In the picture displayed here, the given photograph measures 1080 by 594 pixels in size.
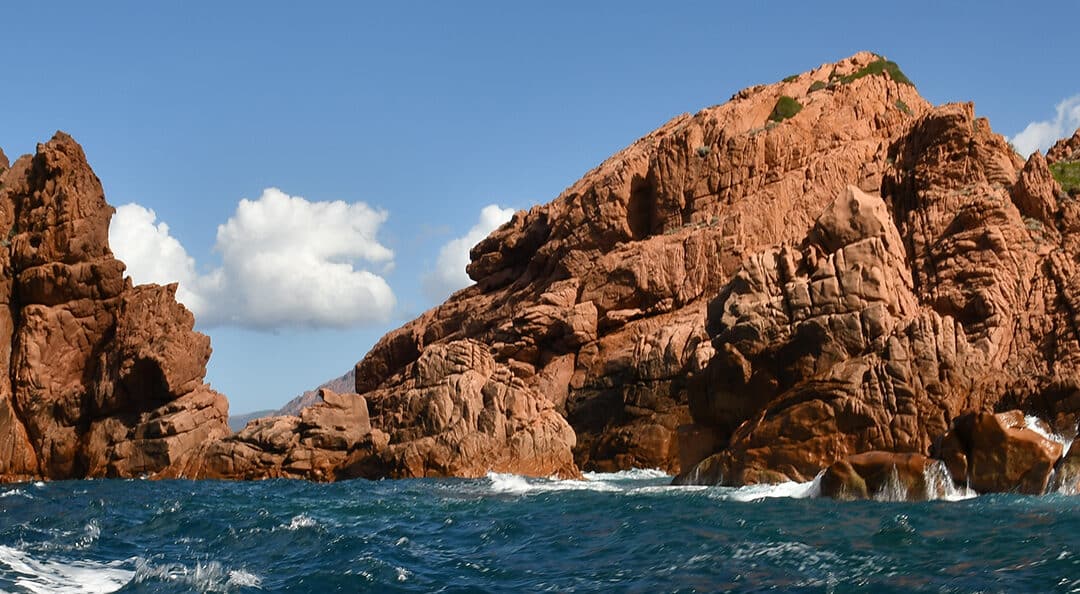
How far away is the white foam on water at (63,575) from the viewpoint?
15938 mm

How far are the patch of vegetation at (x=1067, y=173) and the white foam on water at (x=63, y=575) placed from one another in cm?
3909

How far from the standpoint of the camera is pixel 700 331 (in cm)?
4444

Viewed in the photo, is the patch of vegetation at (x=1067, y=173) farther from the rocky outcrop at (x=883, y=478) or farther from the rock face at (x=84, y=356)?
the rock face at (x=84, y=356)

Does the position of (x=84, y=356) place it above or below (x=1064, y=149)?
below

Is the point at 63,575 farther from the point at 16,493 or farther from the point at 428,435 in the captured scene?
the point at 428,435

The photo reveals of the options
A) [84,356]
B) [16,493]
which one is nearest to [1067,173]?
[16,493]

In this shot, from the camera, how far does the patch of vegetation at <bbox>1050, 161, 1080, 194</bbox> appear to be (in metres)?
45.2

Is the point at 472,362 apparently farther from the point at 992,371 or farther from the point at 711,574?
the point at 711,574

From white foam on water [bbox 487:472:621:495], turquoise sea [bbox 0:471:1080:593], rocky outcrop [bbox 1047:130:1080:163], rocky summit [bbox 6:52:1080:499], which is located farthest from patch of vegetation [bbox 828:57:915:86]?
turquoise sea [bbox 0:471:1080:593]

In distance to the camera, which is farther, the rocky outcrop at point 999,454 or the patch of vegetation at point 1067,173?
the patch of vegetation at point 1067,173

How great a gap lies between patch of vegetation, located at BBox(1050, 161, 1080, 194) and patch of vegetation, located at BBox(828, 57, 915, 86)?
13.9 meters

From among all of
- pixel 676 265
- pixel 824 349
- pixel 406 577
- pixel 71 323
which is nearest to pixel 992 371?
pixel 824 349

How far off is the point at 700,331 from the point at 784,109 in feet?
65.7

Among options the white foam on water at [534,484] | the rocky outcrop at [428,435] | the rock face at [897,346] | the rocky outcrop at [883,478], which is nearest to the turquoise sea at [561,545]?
the rocky outcrop at [883,478]
